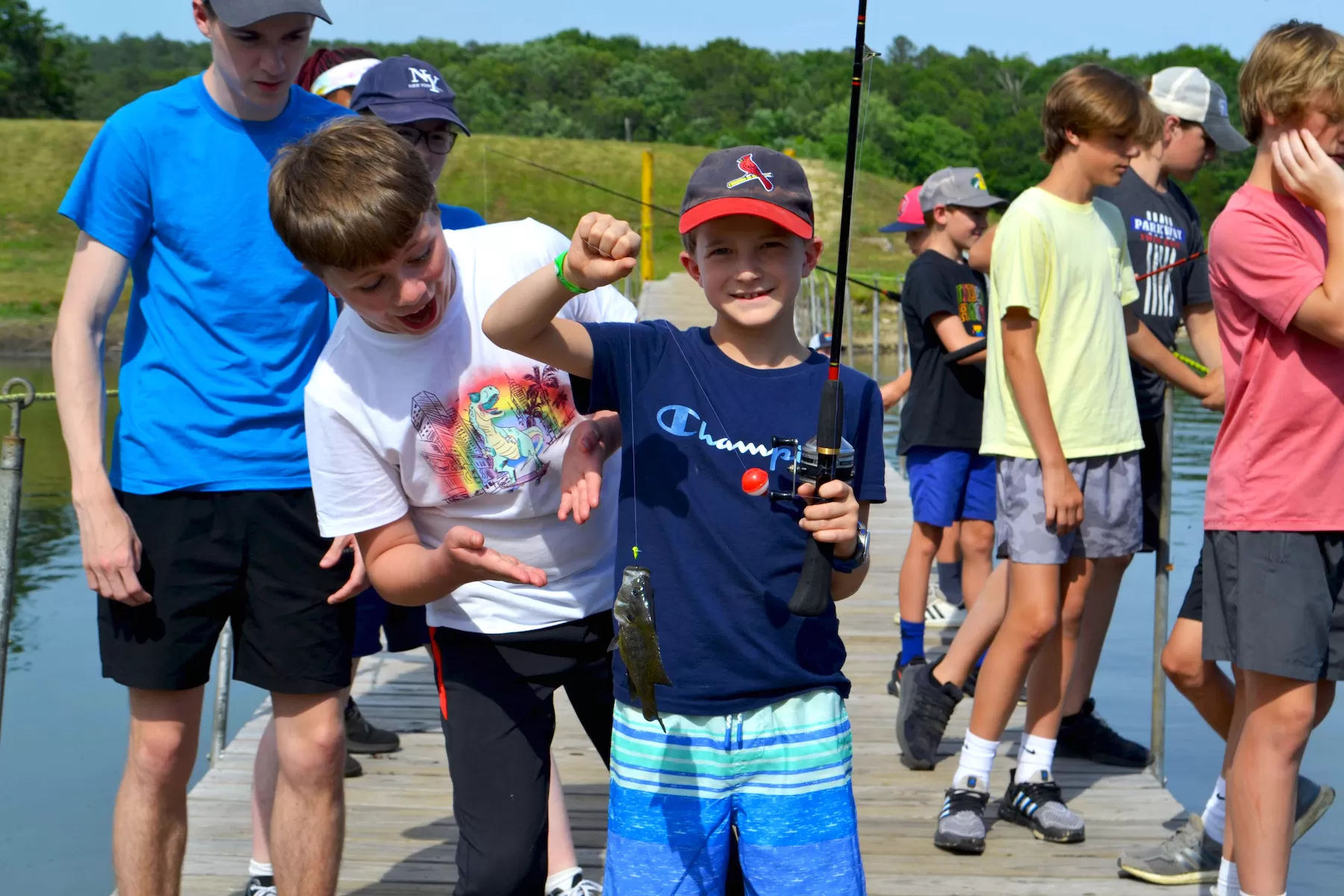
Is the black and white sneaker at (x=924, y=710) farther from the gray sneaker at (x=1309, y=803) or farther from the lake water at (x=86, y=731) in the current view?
the gray sneaker at (x=1309, y=803)

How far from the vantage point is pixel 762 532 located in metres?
2.12

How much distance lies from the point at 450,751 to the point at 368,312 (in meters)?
0.76

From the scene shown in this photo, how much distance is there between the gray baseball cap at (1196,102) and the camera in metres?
4.17

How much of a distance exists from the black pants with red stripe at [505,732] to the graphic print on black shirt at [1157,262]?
84.0 inches

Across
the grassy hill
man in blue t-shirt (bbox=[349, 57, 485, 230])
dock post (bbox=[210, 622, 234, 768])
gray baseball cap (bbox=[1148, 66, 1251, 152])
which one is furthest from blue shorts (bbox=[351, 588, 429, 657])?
the grassy hill

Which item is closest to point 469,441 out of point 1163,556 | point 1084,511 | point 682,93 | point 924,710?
point 1084,511

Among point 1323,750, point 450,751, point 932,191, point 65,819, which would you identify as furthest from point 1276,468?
point 65,819

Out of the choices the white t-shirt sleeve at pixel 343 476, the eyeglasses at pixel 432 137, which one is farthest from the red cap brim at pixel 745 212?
the eyeglasses at pixel 432 137

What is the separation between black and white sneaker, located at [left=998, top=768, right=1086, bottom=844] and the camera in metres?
3.50

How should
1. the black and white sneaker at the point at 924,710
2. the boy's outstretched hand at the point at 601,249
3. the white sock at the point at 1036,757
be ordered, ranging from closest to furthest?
the boy's outstretched hand at the point at 601,249 < the white sock at the point at 1036,757 < the black and white sneaker at the point at 924,710

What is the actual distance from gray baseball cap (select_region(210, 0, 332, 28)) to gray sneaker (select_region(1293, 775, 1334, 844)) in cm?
265

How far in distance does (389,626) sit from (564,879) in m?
1.23

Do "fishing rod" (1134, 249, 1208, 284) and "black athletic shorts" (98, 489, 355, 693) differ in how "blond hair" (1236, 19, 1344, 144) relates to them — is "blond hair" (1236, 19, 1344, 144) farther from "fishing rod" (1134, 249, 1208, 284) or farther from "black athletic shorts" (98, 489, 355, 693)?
"black athletic shorts" (98, 489, 355, 693)

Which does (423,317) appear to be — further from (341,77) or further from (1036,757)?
(341,77)
